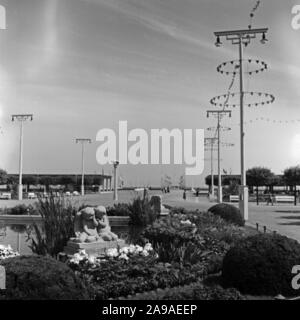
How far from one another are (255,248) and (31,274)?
2814 mm

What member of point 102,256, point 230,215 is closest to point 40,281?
point 102,256

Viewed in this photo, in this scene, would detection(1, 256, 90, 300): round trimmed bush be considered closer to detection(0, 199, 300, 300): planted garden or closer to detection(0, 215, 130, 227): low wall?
detection(0, 199, 300, 300): planted garden

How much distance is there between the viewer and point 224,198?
3425 centimetres

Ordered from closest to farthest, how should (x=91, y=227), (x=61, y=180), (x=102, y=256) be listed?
(x=102, y=256) → (x=91, y=227) → (x=61, y=180)

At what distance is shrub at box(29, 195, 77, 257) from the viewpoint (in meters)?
7.03

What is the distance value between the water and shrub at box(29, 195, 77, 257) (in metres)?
0.97

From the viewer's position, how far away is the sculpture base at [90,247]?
6.35 meters

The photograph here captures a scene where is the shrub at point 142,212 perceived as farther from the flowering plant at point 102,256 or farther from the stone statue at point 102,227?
the flowering plant at point 102,256

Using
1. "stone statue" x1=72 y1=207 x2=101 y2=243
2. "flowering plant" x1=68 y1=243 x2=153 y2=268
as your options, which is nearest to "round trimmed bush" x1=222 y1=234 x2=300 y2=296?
"flowering plant" x1=68 y1=243 x2=153 y2=268

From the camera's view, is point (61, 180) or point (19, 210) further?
point (61, 180)

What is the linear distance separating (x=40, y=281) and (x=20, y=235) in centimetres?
767

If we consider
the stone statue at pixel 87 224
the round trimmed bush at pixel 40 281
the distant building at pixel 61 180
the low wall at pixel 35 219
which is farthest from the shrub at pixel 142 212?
the distant building at pixel 61 180

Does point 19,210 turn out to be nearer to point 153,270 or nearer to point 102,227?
point 102,227

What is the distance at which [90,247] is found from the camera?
21.2ft
